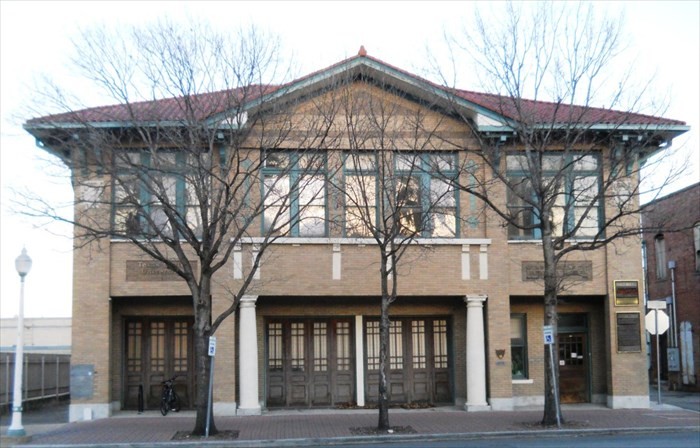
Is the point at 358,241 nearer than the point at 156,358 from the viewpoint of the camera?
Yes

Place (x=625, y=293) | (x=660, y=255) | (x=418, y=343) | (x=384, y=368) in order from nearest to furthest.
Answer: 1. (x=384, y=368)
2. (x=625, y=293)
3. (x=418, y=343)
4. (x=660, y=255)

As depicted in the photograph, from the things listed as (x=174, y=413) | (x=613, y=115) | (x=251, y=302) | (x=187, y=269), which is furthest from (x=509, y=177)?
(x=174, y=413)

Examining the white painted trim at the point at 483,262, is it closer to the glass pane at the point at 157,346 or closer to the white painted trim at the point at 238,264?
the white painted trim at the point at 238,264

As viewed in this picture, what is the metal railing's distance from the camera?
90.7 ft

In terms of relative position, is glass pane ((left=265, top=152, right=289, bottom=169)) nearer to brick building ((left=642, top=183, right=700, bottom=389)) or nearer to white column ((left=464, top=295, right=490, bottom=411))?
white column ((left=464, top=295, right=490, bottom=411))

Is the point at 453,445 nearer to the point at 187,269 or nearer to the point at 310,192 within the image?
the point at 187,269

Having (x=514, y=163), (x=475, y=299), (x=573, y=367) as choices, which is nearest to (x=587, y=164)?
(x=514, y=163)

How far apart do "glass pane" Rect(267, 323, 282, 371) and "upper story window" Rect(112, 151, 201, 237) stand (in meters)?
4.19

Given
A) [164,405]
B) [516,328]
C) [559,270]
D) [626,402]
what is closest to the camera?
[164,405]

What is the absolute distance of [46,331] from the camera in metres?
68.9

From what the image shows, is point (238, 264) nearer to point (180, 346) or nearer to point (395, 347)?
point (180, 346)

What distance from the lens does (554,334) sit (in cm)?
2102

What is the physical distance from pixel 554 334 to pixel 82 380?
40.5 feet

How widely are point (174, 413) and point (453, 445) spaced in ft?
31.2
